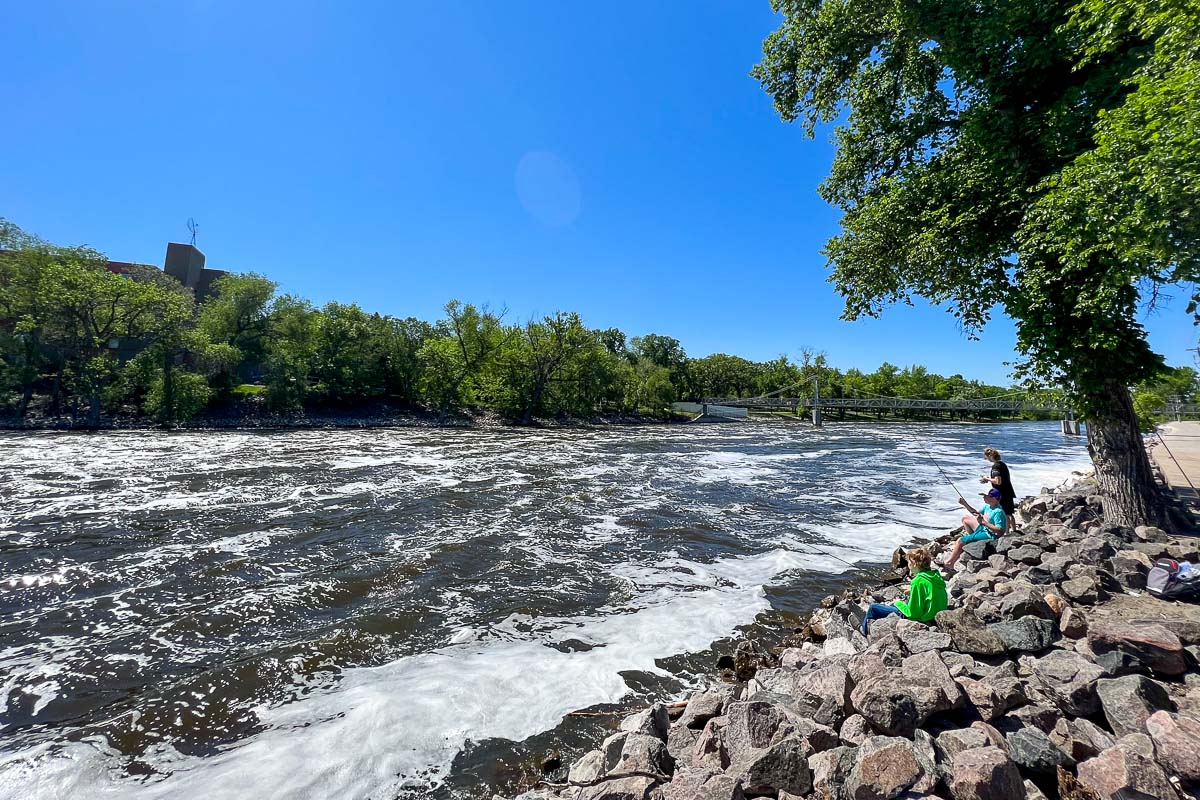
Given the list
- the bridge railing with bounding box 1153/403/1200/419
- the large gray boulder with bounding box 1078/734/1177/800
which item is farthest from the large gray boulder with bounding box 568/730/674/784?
the bridge railing with bounding box 1153/403/1200/419

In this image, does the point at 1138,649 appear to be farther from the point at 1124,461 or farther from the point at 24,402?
the point at 24,402

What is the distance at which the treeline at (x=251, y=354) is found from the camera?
3462 centimetres

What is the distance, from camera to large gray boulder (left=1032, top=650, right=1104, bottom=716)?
3.06m

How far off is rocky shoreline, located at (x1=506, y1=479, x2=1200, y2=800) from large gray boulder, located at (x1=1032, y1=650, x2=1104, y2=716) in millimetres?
11

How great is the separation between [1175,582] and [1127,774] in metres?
3.80

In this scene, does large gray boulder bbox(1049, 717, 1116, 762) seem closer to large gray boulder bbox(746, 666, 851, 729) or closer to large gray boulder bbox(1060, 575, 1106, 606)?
large gray boulder bbox(746, 666, 851, 729)

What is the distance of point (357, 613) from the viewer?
6.07 m

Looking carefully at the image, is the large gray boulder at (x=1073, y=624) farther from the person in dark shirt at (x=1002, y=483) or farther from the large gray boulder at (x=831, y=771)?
the person in dark shirt at (x=1002, y=483)

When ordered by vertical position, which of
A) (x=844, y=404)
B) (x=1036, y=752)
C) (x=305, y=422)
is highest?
(x=844, y=404)

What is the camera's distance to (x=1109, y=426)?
727cm

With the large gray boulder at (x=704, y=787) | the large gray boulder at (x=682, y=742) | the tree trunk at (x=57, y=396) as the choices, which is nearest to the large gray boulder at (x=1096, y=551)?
the large gray boulder at (x=682, y=742)

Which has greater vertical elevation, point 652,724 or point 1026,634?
point 1026,634

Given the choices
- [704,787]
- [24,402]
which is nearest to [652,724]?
[704,787]

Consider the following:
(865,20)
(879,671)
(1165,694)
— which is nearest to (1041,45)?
(865,20)
